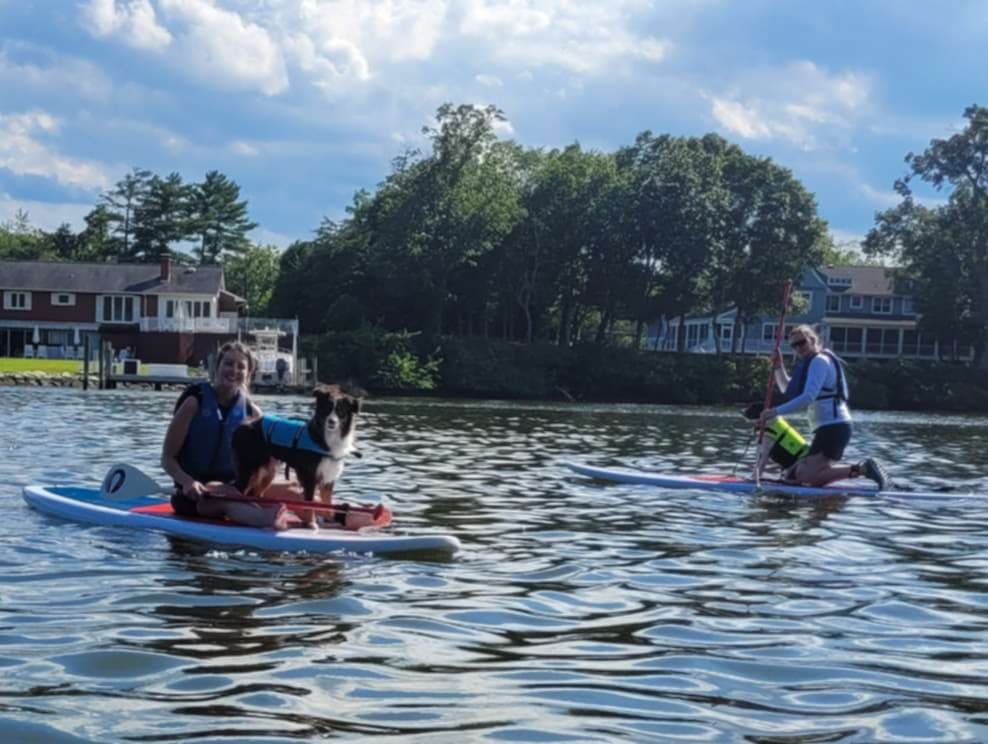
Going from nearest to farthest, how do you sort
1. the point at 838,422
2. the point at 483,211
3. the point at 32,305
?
the point at 838,422
the point at 483,211
the point at 32,305

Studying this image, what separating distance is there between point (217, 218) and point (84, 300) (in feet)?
136

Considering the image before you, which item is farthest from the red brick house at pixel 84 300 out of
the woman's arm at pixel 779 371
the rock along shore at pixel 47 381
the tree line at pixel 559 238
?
the woman's arm at pixel 779 371

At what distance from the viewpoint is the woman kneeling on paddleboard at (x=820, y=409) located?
13.9 m

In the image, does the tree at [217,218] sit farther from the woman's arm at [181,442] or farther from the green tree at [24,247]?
the woman's arm at [181,442]

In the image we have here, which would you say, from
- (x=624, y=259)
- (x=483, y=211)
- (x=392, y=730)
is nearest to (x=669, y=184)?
→ (x=624, y=259)

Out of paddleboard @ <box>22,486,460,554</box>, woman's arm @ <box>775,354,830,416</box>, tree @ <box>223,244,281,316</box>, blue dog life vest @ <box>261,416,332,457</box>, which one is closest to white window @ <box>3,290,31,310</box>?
tree @ <box>223,244,281,316</box>

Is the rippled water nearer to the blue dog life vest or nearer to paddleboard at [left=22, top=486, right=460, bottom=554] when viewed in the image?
paddleboard at [left=22, top=486, right=460, bottom=554]

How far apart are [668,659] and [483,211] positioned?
194 ft

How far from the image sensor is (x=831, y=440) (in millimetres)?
14297

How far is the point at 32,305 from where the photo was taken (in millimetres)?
75125

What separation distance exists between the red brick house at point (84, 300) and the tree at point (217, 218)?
36086 millimetres

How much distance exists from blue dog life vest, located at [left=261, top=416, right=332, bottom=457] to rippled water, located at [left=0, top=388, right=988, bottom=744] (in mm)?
956

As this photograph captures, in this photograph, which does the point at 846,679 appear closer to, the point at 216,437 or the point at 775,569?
the point at 775,569

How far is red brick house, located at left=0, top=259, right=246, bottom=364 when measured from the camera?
73.6 metres
